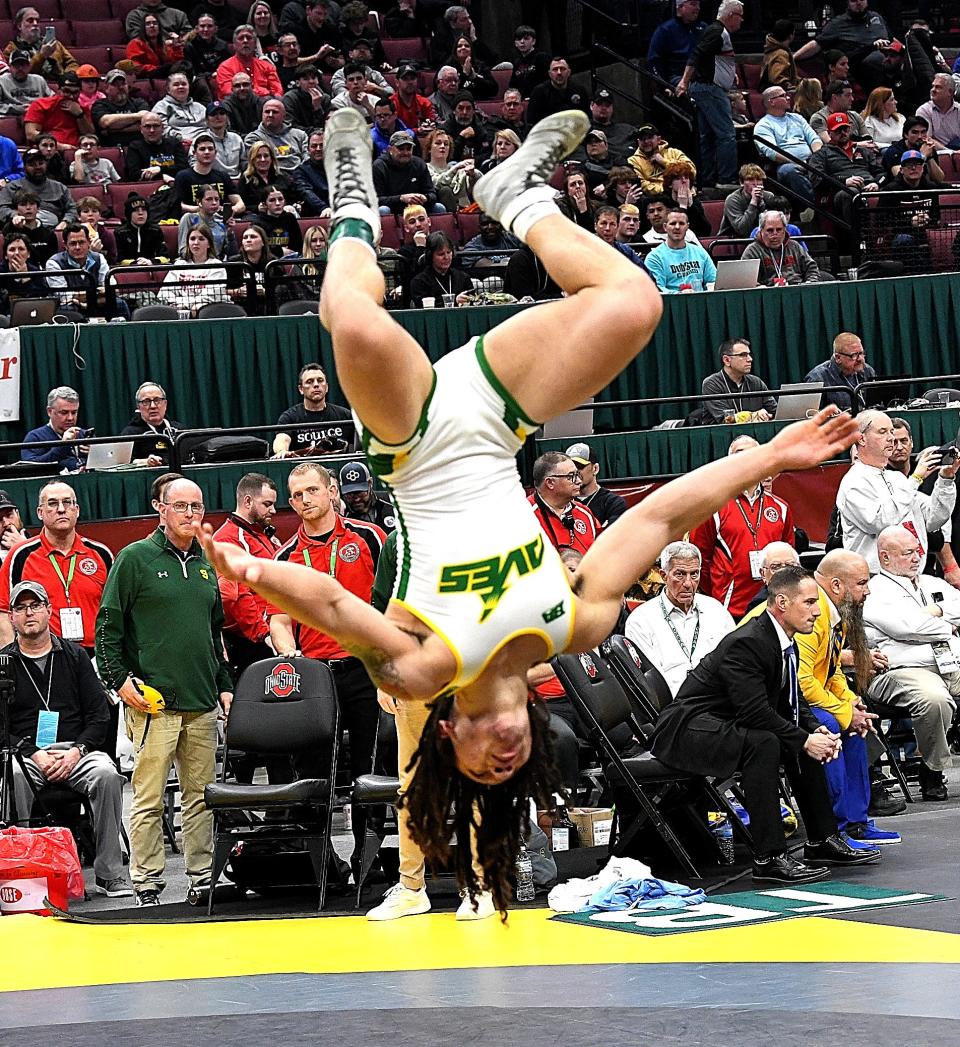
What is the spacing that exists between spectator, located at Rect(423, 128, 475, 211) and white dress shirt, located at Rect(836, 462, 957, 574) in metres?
4.97

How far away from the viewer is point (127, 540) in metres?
10.1

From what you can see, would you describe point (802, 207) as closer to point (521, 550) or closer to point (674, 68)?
point (674, 68)

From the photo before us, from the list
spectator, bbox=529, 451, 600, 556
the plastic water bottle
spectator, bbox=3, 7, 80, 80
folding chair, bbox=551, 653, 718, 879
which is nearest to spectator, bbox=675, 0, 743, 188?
spectator, bbox=3, 7, 80, 80

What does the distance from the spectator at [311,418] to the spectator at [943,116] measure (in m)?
7.32

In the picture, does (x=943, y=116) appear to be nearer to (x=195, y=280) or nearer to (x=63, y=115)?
(x=195, y=280)

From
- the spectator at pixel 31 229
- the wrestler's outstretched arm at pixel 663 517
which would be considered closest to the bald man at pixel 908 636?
the wrestler's outstretched arm at pixel 663 517

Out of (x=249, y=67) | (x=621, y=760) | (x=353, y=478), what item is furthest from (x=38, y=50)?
(x=621, y=760)

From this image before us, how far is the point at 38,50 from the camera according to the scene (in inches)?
559

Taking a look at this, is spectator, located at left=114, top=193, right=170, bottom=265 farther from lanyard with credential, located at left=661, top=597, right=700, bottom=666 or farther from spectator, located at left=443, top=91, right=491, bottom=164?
lanyard with credential, located at left=661, top=597, right=700, bottom=666

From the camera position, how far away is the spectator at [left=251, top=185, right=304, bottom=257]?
12.1 m

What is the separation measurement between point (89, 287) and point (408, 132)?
3.47 m

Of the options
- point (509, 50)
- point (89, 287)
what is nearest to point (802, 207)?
point (509, 50)

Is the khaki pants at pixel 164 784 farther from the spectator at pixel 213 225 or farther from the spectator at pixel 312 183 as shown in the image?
the spectator at pixel 312 183

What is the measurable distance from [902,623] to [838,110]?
26.2 feet
